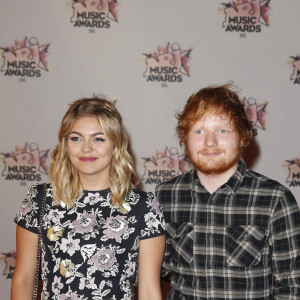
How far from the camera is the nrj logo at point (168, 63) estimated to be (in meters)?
3.16

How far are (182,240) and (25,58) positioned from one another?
6.21 feet

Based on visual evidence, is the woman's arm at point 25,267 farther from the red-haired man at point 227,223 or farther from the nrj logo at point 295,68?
the nrj logo at point 295,68

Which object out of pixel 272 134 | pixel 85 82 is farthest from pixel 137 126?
pixel 272 134

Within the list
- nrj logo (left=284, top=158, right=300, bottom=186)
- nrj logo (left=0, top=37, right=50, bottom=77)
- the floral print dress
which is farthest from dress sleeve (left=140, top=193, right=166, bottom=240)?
nrj logo (left=0, top=37, right=50, bottom=77)

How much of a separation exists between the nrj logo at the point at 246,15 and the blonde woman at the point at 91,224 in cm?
161

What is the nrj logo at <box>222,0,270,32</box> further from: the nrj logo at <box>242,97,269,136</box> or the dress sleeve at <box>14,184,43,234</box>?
the dress sleeve at <box>14,184,43,234</box>

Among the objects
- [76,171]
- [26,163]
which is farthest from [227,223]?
[26,163]

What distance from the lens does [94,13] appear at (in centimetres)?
316

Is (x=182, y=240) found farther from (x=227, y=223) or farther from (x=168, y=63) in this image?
(x=168, y=63)

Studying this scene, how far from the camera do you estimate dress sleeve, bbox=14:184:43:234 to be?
1.81 metres

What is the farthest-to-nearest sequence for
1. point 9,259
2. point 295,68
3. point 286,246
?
1. point 9,259
2. point 295,68
3. point 286,246

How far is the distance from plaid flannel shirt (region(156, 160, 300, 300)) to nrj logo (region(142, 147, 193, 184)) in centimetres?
129

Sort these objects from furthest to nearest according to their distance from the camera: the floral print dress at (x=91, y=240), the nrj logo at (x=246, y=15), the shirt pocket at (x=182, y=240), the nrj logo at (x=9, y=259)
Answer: the nrj logo at (x=9, y=259) → the nrj logo at (x=246, y=15) → the shirt pocket at (x=182, y=240) → the floral print dress at (x=91, y=240)

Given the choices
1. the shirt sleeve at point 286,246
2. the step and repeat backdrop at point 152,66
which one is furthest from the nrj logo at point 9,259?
the shirt sleeve at point 286,246
